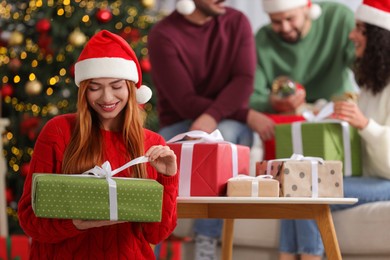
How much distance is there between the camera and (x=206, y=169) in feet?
8.11

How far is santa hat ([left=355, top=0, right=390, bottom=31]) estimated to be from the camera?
130 inches

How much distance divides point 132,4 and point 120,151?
296 centimetres

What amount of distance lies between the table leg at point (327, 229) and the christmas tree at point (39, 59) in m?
2.52

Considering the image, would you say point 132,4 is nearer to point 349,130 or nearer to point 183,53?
point 183,53

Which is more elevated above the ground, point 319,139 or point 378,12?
point 378,12

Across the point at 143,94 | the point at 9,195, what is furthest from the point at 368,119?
the point at 9,195

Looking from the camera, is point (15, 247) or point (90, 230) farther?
point (15, 247)

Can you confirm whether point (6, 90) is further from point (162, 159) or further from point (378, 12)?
point (162, 159)

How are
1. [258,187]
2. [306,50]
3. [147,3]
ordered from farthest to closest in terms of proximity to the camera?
1. [147,3]
2. [306,50]
3. [258,187]

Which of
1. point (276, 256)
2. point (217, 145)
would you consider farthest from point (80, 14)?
point (217, 145)

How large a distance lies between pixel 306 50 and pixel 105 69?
197cm

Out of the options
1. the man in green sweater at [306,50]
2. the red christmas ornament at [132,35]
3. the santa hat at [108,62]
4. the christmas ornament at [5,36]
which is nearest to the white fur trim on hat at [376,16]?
the man in green sweater at [306,50]

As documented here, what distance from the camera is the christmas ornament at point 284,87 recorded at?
3.67 m

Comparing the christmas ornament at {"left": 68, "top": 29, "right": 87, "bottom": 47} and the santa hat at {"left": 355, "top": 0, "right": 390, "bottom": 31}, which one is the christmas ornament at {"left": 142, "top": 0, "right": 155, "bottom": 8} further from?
the santa hat at {"left": 355, "top": 0, "right": 390, "bottom": 31}
